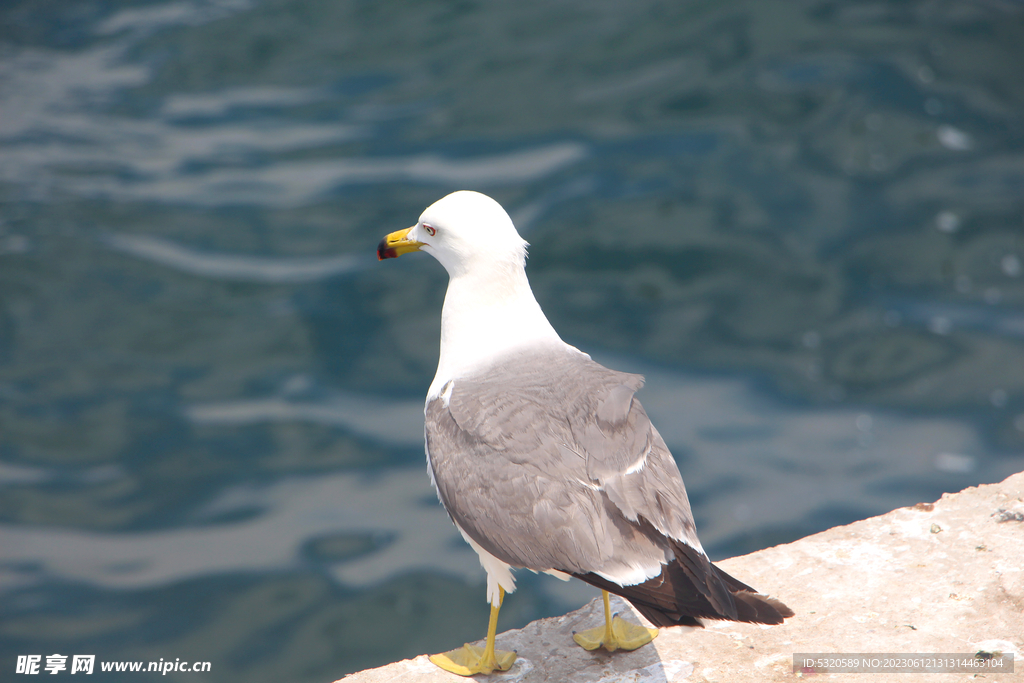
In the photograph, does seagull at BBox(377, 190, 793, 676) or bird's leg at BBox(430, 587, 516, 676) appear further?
bird's leg at BBox(430, 587, 516, 676)

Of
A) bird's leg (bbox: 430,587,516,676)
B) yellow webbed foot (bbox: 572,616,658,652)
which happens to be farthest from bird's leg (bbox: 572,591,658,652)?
bird's leg (bbox: 430,587,516,676)

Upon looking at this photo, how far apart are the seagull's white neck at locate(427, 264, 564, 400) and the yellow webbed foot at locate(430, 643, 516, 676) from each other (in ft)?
4.51

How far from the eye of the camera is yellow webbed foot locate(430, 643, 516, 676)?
449 cm

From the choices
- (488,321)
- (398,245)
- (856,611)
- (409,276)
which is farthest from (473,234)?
(409,276)

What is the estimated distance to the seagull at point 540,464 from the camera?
11.9 feet

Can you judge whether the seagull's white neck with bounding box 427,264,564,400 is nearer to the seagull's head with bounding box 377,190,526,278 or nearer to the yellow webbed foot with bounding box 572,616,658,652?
the seagull's head with bounding box 377,190,526,278

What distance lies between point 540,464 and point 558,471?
9 centimetres

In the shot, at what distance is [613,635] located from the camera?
15.0ft

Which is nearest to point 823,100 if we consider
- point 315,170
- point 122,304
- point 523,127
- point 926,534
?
point 523,127

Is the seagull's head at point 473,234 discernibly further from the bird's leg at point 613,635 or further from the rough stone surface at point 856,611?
the rough stone surface at point 856,611

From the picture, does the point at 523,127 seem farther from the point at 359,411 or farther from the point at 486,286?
the point at 486,286

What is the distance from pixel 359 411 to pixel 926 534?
6.40 meters

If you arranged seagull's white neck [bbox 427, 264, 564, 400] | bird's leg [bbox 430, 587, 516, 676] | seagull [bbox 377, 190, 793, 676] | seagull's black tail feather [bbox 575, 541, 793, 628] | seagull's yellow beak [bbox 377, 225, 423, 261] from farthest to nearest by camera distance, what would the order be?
seagull's yellow beak [bbox 377, 225, 423, 261], seagull's white neck [bbox 427, 264, 564, 400], bird's leg [bbox 430, 587, 516, 676], seagull [bbox 377, 190, 793, 676], seagull's black tail feather [bbox 575, 541, 793, 628]

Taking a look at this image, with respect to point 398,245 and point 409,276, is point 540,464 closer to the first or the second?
point 398,245
